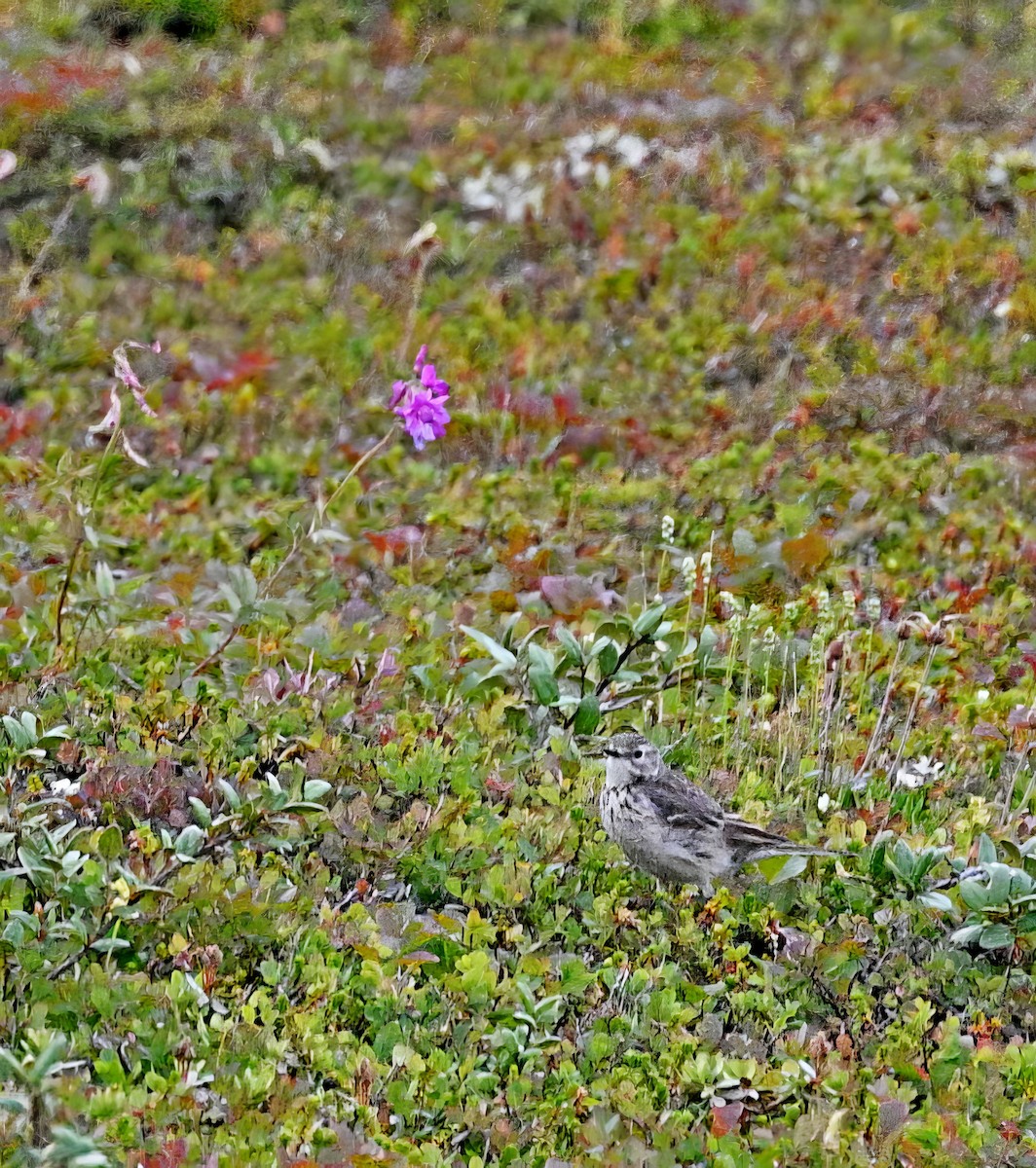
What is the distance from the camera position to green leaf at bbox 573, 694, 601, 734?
4.82 meters

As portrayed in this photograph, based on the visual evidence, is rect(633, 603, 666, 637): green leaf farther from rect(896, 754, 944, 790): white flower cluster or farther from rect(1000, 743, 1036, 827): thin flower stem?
rect(1000, 743, 1036, 827): thin flower stem

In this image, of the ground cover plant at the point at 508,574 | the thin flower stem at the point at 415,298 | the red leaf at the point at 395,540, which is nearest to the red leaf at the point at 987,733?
the ground cover plant at the point at 508,574

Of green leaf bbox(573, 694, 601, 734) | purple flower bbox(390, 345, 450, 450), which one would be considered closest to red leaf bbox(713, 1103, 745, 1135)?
green leaf bbox(573, 694, 601, 734)

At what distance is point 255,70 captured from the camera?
1127cm

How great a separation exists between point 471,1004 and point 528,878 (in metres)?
0.61

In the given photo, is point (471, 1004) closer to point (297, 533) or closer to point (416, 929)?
point (416, 929)

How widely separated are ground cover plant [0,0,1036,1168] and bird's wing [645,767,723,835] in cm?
24

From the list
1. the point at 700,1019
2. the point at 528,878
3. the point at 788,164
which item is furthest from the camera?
the point at 788,164

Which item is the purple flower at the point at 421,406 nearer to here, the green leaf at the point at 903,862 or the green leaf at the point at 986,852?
the green leaf at the point at 903,862

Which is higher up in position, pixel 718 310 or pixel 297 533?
pixel 297 533

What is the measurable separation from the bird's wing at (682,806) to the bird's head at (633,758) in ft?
0.11

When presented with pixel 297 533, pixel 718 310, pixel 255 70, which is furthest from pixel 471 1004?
pixel 255 70

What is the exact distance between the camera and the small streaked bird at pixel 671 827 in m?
4.29

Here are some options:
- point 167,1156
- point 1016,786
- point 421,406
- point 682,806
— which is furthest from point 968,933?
point 421,406
